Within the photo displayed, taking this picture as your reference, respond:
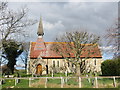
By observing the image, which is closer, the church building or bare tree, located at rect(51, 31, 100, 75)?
bare tree, located at rect(51, 31, 100, 75)

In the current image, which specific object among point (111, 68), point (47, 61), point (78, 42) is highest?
point (78, 42)

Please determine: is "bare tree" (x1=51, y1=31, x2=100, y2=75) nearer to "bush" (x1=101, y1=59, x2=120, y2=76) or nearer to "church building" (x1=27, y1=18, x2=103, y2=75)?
"bush" (x1=101, y1=59, x2=120, y2=76)

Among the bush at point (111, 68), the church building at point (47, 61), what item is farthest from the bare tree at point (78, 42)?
the church building at point (47, 61)

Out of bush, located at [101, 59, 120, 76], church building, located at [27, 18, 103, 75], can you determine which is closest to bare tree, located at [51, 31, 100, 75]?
bush, located at [101, 59, 120, 76]

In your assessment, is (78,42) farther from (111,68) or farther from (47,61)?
(47,61)

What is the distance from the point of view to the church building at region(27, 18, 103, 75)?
37469 millimetres

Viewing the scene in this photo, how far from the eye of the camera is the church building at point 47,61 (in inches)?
1475

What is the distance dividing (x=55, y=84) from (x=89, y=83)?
138 inches

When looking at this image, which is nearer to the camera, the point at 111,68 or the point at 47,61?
the point at 111,68

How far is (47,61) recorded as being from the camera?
40.4 metres

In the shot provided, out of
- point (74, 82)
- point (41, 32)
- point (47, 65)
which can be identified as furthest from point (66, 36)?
point (41, 32)

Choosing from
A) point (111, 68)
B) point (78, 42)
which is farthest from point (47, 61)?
point (111, 68)

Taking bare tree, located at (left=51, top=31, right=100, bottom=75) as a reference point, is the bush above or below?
below

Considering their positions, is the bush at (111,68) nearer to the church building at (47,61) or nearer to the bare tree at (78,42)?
the bare tree at (78,42)
